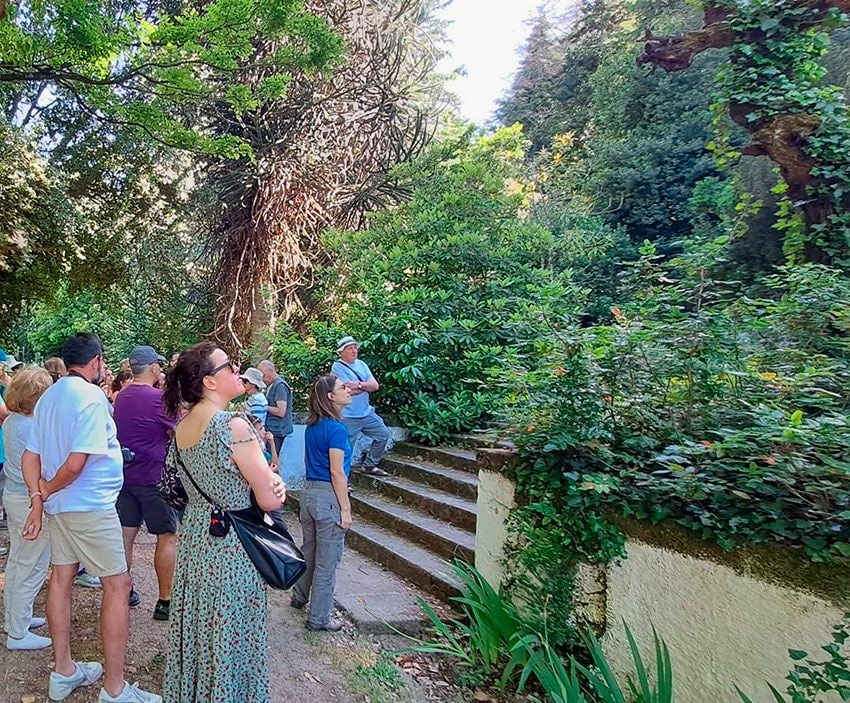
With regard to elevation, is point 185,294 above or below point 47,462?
above

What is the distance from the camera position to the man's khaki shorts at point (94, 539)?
289cm

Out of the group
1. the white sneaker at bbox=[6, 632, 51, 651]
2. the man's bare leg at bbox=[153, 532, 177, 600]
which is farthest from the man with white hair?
the white sneaker at bbox=[6, 632, 51, 651]

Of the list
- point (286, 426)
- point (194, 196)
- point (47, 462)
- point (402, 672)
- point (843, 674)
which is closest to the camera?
point (843, 674)

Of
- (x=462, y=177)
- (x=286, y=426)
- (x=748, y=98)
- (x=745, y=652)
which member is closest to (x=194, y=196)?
(x=462, y=177)

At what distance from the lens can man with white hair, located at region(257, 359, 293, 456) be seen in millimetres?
6875

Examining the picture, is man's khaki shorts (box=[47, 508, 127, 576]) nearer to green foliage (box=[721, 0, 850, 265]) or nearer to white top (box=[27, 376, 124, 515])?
white top (box=[27, 376, 124, 515])

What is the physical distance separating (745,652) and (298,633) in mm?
2692

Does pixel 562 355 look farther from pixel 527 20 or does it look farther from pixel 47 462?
pixel 527 20

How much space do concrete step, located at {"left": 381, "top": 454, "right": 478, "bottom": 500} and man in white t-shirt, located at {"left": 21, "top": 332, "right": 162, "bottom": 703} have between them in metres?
3.48

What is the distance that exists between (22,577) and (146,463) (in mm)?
887

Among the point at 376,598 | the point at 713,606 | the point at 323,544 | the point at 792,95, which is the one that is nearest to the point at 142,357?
the point at 323,544

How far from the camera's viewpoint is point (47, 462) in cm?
299

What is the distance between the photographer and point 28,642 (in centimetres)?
349

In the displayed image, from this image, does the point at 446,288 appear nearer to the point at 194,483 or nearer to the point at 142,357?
the point at 142,357
